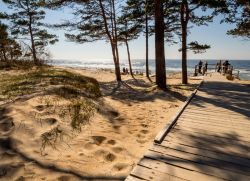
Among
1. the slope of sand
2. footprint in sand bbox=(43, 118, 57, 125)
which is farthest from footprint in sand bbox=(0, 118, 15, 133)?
footprint in sand bbox=(43, 118, 57, 125)

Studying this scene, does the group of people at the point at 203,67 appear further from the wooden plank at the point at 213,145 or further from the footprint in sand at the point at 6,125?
the footprint in sand at the point at 6,125

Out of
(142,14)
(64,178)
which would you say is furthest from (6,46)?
(64,178)

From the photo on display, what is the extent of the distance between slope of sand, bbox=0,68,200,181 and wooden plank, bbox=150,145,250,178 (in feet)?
1.72

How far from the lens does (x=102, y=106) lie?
22.8 feet

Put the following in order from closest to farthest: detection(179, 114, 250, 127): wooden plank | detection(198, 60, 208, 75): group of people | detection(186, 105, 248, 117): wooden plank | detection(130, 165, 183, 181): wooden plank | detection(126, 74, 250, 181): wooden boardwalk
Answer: detection(130, 165, 183, 181): wooden plank → detection(126, 74, 250, 181): wooden boardwalk → detection(179, 114, 250, 127): wooden plank → detection(186, 105, 248, 117): wooden plank → detection(198, 60, 208, 75): group of people

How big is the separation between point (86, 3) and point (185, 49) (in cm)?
821

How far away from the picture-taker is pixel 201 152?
3717mm

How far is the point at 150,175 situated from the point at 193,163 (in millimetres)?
766

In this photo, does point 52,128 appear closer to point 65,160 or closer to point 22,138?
point 22,138

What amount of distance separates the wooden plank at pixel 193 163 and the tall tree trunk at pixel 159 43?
7.39 m

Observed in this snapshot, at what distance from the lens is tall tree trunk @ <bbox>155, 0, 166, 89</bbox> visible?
34.6 feet

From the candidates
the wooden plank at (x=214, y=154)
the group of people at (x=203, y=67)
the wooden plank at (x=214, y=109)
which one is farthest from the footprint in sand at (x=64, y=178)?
the group of people at (x=203, y=67)

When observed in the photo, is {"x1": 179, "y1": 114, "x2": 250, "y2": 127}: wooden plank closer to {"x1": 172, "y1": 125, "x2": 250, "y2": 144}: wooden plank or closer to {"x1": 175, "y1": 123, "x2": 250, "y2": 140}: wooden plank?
{"x1": 175, "y1": 123, "x2": 250, "y2": 140}: wooden plank

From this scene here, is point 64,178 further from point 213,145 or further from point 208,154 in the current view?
point 213,145
